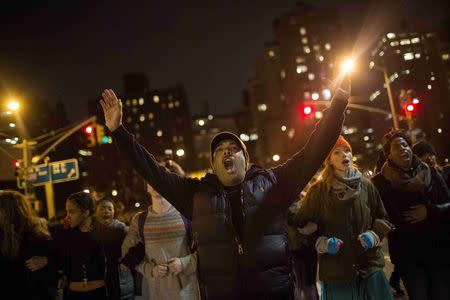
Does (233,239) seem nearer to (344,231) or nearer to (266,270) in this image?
(266,270)

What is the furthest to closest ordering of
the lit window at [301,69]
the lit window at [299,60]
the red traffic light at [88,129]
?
1. the lit window at [299,60]
2. the lit window at [301,69]
3. the red traffic light at [88,129]

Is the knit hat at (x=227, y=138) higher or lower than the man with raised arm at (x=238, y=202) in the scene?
higher

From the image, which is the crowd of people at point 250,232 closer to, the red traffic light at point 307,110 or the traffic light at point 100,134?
the red traffic light at point 307,110

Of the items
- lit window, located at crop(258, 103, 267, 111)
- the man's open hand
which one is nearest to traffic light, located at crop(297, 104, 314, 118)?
the man's open hand

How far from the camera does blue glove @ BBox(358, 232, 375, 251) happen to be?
13.0ft

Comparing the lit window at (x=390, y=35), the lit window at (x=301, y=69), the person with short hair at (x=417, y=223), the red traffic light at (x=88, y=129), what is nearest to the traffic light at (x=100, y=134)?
the red traffic light at (x=88, y=129)

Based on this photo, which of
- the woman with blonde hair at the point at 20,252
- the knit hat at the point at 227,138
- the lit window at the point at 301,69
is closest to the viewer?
the knit hat at the point at 227,138

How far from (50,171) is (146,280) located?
18.1 metres

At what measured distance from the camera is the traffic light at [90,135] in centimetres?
1968

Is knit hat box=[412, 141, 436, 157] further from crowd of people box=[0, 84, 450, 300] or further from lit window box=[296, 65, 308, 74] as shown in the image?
lit window box=[296, 65, 308, 74]

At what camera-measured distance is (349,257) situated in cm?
417

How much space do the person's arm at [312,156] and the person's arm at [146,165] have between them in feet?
2.70

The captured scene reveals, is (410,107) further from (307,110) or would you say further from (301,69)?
(301,69)

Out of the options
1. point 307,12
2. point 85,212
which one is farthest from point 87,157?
point 85,212
